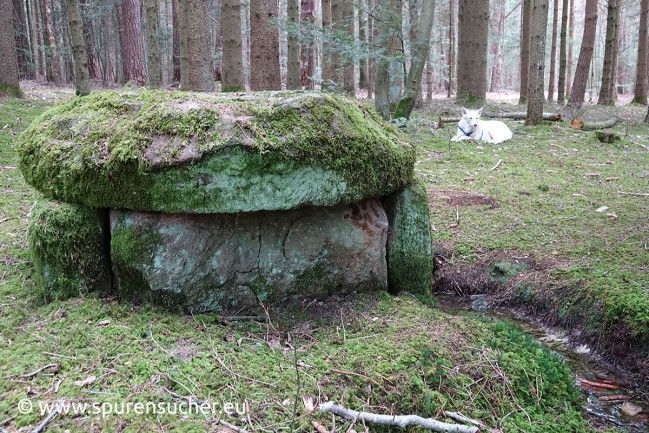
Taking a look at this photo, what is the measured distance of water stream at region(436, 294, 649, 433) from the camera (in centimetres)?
316

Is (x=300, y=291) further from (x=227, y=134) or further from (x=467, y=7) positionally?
(x=467, y=7)

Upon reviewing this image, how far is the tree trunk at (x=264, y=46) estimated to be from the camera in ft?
28.5

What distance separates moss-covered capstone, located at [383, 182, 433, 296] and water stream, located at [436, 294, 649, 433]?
1.71 ft

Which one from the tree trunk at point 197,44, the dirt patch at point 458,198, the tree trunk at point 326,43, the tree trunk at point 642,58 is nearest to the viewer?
the dirt patch at point 458,198

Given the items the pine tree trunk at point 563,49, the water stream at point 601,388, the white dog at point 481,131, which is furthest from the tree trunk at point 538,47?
the water stream at point 601,388

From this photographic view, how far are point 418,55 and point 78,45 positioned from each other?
6406 mm

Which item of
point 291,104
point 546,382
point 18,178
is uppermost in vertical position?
point 291,104

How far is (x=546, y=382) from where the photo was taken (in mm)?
3275

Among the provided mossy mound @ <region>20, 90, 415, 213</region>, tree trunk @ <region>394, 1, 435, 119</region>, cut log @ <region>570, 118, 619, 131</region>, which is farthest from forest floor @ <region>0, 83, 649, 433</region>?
cut log @ <region>570, 118, 619, 131</region>

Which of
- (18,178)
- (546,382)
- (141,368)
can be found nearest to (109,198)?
(141,368)

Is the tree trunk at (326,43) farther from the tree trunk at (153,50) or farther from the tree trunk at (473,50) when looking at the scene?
the tree trunk at (473,50)

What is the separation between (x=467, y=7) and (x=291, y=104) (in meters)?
12.1

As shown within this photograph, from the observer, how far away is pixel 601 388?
3.49 meters

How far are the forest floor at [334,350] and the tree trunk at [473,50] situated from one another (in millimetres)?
9738
